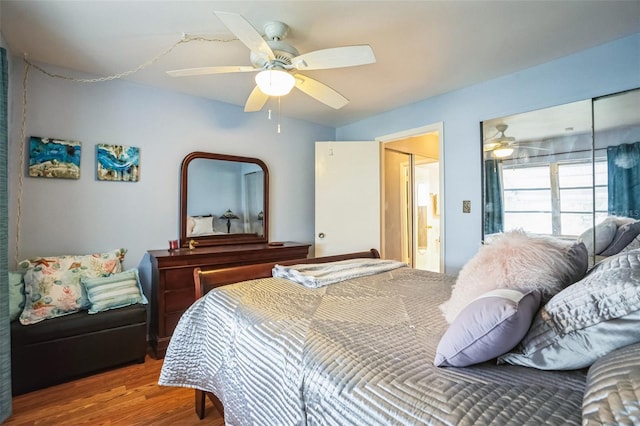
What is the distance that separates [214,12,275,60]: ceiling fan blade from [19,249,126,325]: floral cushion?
2.06 metres

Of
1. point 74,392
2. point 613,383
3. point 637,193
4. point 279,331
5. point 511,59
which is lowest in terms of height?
point 74,392

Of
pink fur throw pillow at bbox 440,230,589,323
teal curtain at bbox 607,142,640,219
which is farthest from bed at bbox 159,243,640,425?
teal curtain at bbox 607,142,640,219

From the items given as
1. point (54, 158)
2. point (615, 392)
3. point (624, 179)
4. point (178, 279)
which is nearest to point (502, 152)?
point (624, 179)

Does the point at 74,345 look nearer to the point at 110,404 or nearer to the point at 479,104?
the point at 110,404

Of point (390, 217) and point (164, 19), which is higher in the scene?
point (164, 19)

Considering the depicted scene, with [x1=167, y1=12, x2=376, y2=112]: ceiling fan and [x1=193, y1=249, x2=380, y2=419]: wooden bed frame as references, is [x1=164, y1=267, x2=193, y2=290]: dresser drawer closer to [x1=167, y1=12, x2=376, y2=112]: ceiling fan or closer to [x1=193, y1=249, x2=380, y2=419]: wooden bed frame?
[x1=193, y1=249, x2=380, y2=419]: wooden bed frame

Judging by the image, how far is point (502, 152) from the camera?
8.47 feet

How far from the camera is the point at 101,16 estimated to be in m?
1.76

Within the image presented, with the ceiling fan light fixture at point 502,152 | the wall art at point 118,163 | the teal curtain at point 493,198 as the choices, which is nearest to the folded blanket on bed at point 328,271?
the teal curtain at point 493,198

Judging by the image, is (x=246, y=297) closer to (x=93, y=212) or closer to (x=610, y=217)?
(x=93, y=212)

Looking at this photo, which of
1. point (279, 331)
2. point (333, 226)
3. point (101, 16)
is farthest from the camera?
point (333, 226)

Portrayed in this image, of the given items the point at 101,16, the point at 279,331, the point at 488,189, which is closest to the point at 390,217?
the point at 488,189

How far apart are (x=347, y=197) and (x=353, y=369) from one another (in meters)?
2.89

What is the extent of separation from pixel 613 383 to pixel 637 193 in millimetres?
2104
